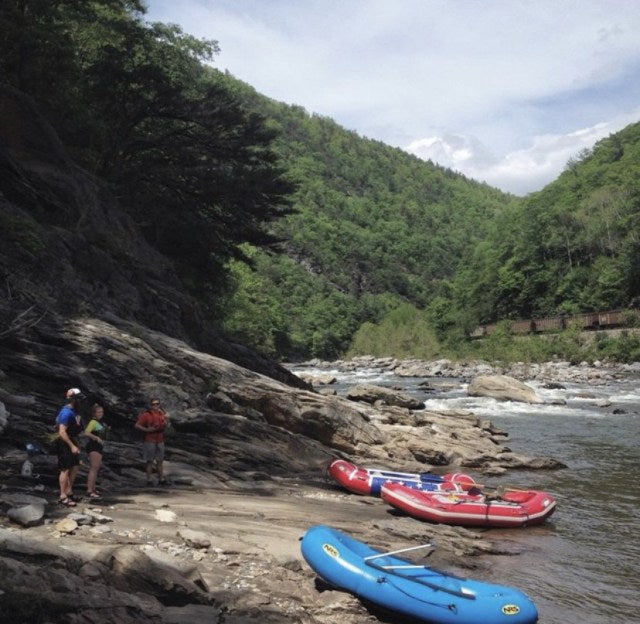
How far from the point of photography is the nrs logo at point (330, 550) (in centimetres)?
709

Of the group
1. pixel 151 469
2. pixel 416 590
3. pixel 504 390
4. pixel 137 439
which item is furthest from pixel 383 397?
pixel 416 590

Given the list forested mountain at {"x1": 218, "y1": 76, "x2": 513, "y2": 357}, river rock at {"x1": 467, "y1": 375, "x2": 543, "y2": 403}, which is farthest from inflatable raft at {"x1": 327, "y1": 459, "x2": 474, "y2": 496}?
forested mountain at {"x1": 218, "y1": 76, "x2": 513, "y2": 357}

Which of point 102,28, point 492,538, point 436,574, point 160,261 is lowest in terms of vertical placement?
point 492,538

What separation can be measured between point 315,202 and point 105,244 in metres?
156

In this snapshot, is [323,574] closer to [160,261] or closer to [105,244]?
[105,244]

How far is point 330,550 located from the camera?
23.4 ft

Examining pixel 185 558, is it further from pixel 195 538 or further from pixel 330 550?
pixel 330 550

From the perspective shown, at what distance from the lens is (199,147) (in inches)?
954

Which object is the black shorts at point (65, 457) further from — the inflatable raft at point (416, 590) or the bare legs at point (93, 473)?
the inflatable raft at point (416, 590)

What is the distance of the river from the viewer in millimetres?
8453

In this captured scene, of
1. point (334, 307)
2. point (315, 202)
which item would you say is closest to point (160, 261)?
point (334, 307)

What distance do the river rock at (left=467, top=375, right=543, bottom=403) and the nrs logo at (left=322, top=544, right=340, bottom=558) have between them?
26337mm

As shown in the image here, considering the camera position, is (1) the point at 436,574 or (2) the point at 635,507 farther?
(2) the point at 635,507

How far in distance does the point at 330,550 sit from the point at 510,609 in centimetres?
219
